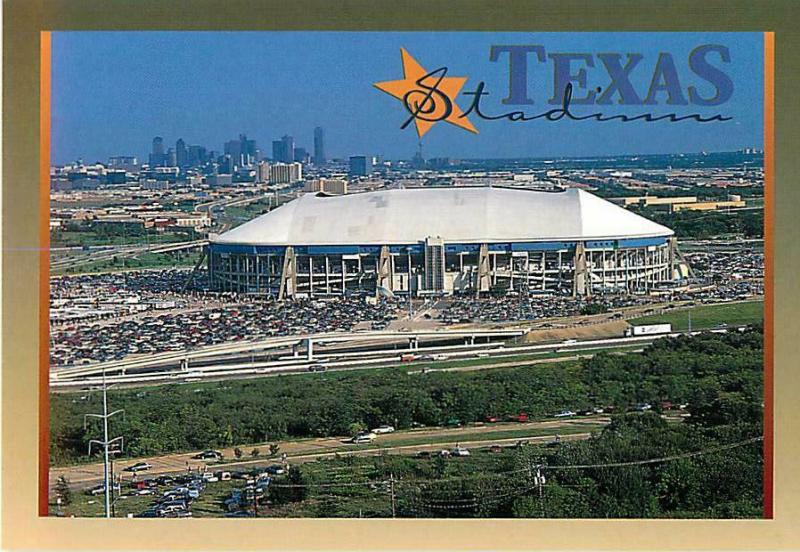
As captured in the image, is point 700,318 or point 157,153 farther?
point 700,318

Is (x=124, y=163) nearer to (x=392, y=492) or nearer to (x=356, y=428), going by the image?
(x=356, y=428)

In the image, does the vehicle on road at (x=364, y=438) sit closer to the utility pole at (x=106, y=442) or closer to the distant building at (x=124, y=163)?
the utility pole at (x=106, y=442)

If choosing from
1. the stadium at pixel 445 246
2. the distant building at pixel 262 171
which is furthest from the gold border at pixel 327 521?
the stadium at pixel 445 246

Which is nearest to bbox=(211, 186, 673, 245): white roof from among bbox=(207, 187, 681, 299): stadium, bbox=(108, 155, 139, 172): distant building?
bbox=(207, 187, 681, 299): stadium

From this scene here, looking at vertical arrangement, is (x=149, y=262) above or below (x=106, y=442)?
above

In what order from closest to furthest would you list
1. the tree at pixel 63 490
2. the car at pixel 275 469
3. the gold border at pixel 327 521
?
the gold border at pixel 327 521 → the tree at pixel 63 490 → the car at pixel 275 469

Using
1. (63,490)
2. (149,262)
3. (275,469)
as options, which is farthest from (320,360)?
(63,490)
